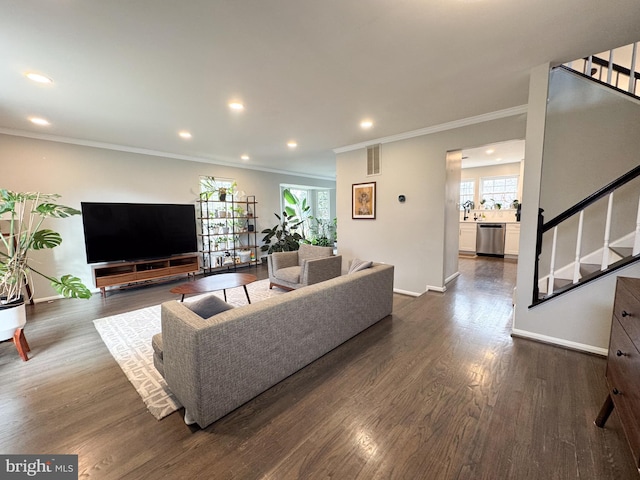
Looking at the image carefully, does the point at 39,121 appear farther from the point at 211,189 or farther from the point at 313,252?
the point at 313,252

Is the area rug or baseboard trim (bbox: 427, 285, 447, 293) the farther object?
baseboard trim (bbox: 427, 285, 447, 293)

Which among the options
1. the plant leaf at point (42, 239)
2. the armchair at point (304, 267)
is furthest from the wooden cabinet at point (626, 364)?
the plant leaf at point (42, 239)

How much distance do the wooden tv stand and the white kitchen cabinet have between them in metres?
7.58

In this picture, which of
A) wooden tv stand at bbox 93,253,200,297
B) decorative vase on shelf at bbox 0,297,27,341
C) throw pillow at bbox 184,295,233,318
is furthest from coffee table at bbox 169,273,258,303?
wooden tv stand at bbox 93,253,200,297

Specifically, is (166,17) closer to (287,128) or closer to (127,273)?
(287,128)

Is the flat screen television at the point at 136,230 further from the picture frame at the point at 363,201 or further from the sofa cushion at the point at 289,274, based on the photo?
the picture frame at the point at 363,201

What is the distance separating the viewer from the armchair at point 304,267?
3975 millimetres

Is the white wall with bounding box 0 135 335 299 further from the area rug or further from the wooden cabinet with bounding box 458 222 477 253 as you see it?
the wooden cabinet with bounding box 458 222 477 253

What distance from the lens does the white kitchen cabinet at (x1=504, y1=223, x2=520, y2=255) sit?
6.58m

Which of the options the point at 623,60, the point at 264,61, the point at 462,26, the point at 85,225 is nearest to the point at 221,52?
the point at 264,61

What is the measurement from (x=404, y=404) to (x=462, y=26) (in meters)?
2.62

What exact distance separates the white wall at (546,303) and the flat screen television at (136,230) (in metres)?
5.59

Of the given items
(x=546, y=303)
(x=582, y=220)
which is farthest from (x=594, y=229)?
(x=546, y=303)

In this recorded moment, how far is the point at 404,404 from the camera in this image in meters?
1.75
